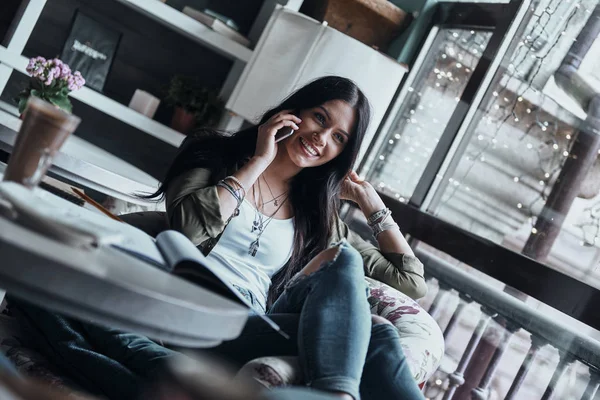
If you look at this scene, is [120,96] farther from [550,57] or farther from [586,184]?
[586,184]

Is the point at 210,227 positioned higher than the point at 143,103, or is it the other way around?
the point at 143,103

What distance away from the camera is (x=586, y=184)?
253 centimetres

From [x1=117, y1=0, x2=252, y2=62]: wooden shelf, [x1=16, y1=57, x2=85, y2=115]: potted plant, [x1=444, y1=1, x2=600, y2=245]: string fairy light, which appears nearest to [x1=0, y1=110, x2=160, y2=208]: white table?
[x1=16, y1=57, x2=85, y2=115]: potted plant

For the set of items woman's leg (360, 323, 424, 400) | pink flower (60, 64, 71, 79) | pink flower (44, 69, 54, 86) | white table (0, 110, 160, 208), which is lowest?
white table (0, 110, 160, 208)

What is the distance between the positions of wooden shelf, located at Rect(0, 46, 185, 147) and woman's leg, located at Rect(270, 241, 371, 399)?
7.95ft

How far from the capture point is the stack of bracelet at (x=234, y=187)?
197 cm

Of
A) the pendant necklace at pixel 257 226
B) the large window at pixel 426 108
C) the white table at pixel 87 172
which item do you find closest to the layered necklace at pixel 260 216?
the pendant necklace at pixel 257 226

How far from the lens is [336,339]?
1.38m

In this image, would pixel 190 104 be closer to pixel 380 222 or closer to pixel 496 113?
pixel 496 113

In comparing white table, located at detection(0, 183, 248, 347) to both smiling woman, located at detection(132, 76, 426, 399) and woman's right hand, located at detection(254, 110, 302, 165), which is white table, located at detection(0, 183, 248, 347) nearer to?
smiling woman, located at detection(132, 76, 426, 399)

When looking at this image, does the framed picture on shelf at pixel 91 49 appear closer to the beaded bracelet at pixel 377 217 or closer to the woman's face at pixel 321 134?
the woman's face at pixel 321 134

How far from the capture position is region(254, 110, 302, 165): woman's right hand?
2.09 meters

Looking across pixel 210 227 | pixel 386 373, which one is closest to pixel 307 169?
pixel 210 227

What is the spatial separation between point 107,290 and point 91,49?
325cm
